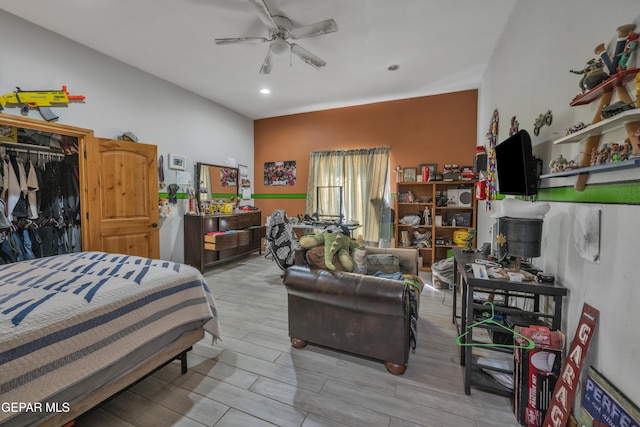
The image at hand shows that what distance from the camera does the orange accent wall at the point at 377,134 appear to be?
444 cm

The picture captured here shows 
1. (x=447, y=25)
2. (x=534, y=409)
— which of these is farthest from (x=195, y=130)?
(x=534, y=409)

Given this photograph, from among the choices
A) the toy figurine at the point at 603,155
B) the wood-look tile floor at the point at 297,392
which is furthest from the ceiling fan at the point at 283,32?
the wood-look tile floor at the point at 297,392

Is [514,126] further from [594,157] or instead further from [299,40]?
[299,40]

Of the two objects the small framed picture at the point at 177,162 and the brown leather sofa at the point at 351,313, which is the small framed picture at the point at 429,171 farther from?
the small framed picture at the point at 177,162

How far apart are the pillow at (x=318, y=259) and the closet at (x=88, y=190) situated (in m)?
2.66

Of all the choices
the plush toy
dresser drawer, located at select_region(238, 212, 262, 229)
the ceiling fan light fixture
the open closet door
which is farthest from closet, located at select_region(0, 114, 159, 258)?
the plush toy

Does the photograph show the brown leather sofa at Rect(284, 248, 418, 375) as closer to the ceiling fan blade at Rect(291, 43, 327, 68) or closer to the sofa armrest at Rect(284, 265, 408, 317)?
the sofa armrest at Rect(284, 265, 408, 317)

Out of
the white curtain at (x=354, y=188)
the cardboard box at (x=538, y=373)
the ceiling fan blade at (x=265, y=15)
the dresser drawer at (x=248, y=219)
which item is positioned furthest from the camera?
the dresser drawer at (x=248, y=219)

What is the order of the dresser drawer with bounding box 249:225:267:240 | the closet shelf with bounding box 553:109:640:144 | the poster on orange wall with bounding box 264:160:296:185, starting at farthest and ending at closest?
the poster on orange wall with bounding box 264:160:296:185, the dresser drawer with bounding box 249:225:267:240, the closet shelf with bounding box 553:109:640:144

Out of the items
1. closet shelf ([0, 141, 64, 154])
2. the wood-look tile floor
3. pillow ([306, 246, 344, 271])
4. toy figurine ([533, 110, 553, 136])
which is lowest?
the wood-look tile floor

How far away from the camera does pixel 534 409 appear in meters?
1.38

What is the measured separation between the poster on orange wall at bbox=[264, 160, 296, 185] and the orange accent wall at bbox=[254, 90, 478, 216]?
10cm

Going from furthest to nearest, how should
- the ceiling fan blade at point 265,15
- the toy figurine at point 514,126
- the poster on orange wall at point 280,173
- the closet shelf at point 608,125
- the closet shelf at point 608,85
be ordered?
the poster on orange wall at point 280,173 < the toy figurine at point 514,126 < the ceiling fan blade at point 265,15 < the closet shelf at point 608,85 < the closet shelf at point 608,125

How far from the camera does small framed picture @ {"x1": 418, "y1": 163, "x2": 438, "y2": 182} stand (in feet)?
14.5
